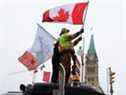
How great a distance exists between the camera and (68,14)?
17969 mm

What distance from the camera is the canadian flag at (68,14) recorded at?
58.1 ft

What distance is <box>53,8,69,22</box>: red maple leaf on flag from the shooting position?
17.7m

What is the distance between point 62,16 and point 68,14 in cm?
25

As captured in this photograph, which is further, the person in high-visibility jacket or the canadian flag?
the canadian flag

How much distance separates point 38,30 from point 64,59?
854 centimetres

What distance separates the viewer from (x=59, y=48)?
1355cm

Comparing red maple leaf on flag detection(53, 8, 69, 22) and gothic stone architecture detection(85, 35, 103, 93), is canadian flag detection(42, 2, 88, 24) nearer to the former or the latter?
red maple leaf on flag detection(53, 8, 69, 22)

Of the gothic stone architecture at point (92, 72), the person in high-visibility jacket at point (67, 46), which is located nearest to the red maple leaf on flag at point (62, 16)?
the gothic stone architecture at point (92, 72)

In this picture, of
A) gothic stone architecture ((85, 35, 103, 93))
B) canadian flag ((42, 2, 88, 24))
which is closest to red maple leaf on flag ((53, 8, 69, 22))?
canadian flag ((42, 2, 88, 24))

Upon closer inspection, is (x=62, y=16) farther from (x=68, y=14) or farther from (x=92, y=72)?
(x=92, y=72)

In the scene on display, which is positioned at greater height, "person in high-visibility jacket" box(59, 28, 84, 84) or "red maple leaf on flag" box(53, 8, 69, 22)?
"red maple leaf on flag" box(53, 8, 69, 22)

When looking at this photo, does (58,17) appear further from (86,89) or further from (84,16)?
(86,89)

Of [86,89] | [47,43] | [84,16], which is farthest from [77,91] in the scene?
[47,43]

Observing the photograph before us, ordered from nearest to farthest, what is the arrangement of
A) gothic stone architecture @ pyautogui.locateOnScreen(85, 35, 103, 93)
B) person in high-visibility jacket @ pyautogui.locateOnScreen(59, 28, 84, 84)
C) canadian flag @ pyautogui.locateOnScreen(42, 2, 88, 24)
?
person in high-visibility jacket @ pyautogui.locateOnScreen(59, 28, 84, 84) → canadian flag @ pyautogui.locateOnScreen(42, 2, 88, 24) → gothic stone architecture @ pyautogui.locateOnScreen(85, 35, 103, 93)
